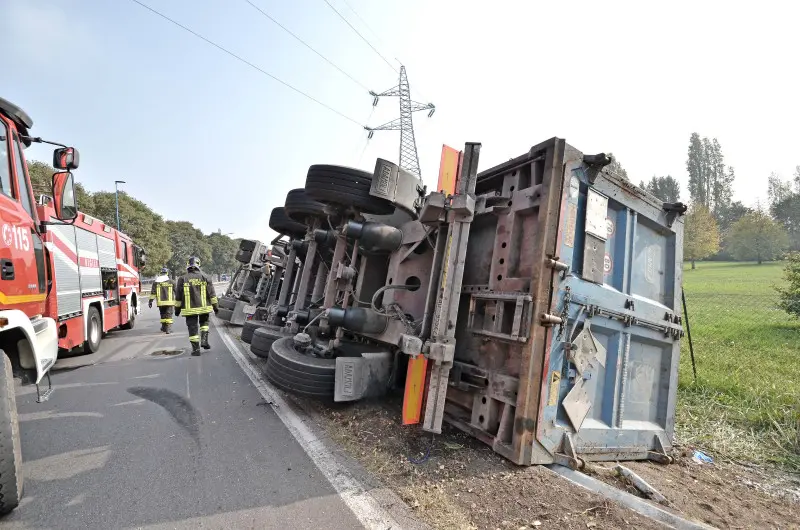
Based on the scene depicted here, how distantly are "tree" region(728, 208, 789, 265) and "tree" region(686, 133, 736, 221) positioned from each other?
17.3m

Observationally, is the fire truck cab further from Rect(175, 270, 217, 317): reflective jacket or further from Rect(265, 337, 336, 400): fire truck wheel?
Rect(175, 270, 217, 317): reflective jacket

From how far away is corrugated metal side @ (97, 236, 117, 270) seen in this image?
766 centimetres

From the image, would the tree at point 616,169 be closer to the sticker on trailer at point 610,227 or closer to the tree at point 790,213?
the sticker on trailer at point 610,227

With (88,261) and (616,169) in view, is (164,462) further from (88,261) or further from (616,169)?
(88,261)

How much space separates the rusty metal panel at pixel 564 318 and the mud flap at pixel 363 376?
0.74 metres

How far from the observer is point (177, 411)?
3947mm

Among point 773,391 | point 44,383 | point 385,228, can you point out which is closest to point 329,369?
point 385,228

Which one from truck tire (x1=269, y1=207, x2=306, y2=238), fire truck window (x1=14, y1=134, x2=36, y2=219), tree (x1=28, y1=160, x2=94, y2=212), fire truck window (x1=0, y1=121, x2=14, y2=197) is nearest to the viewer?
A: fire truck window (x1=0, y1=121, x2=14, y2=197)

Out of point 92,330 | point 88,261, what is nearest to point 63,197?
point 88,261

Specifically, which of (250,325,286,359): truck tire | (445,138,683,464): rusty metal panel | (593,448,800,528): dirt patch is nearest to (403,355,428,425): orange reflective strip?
(445,138,683,464): rusty metal panel

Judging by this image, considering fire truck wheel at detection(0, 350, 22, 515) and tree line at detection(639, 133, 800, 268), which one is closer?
fire truck wheel at detection(0, 350, 22, 515)

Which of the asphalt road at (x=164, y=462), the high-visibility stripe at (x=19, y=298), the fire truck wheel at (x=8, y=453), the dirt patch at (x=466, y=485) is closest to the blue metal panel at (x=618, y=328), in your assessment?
the dirt patch at (x=466, y=485)

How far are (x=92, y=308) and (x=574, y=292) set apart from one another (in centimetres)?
806

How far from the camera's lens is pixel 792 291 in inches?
362
